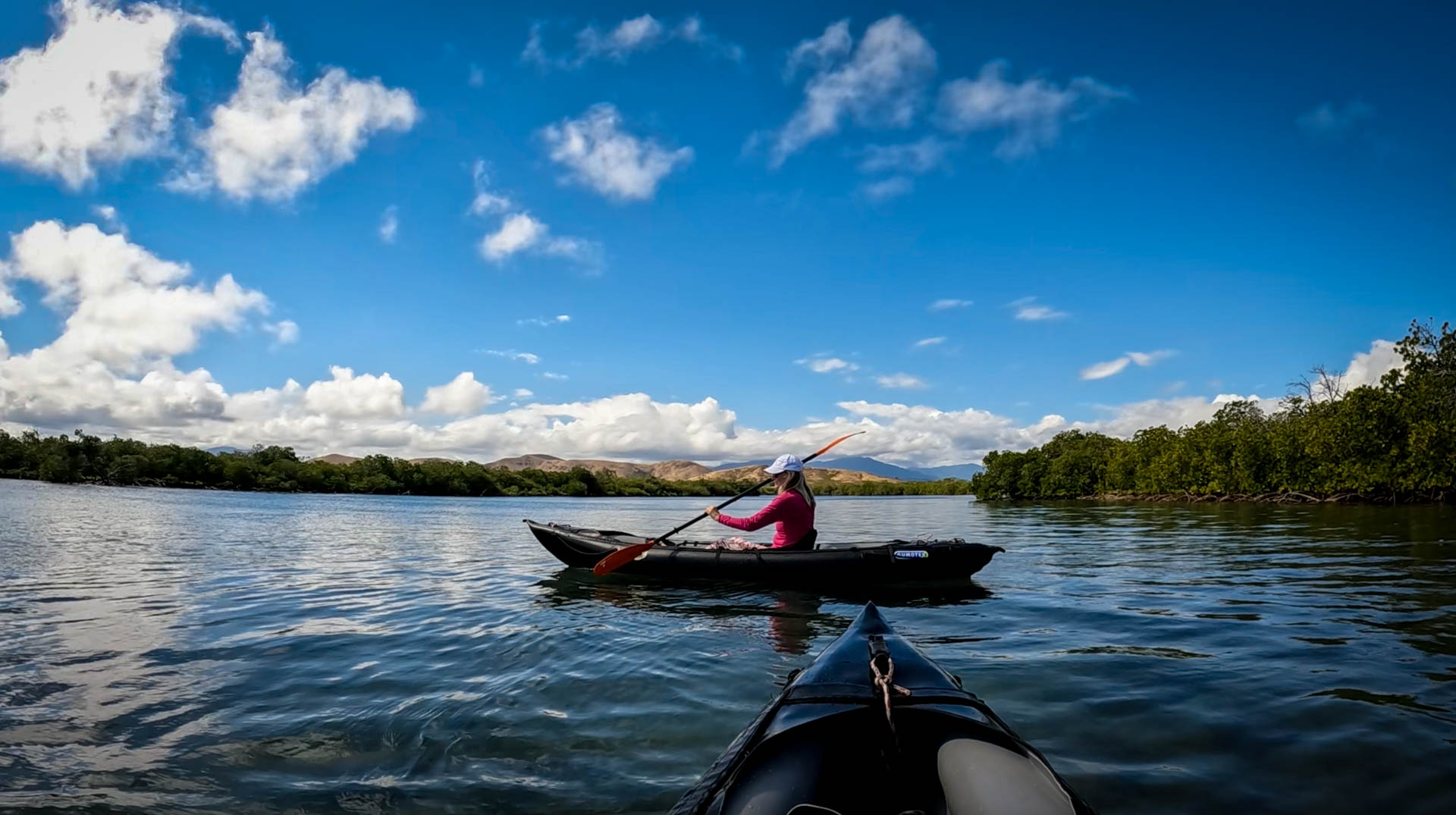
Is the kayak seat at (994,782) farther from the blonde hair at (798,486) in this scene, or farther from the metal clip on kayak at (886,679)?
the blonde hair at (798,486)

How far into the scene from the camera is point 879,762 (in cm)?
302

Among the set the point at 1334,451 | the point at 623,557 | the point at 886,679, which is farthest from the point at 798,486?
the point at 1334,451

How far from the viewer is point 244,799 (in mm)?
4223

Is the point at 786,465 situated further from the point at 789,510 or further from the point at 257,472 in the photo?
the point at 257,472

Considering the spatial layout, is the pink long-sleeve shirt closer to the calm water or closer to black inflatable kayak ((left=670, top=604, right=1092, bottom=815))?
the calm water

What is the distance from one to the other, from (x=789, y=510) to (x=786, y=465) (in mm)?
956

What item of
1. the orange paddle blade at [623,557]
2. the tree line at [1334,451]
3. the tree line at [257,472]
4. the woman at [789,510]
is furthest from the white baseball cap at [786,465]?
the tree line at [257,472]

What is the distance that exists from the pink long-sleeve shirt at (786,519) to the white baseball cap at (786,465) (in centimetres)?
47

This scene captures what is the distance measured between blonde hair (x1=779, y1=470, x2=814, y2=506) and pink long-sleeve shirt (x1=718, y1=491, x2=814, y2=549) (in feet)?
0.18

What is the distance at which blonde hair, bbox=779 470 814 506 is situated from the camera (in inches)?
464

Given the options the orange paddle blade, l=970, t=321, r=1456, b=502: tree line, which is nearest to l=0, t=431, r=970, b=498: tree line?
l=970, t=321, r=1456, b=502: tree line

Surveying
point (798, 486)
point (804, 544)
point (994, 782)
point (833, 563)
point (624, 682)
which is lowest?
point (624, 682)

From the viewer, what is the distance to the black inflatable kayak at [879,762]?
8.67 ft

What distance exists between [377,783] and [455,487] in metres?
129
